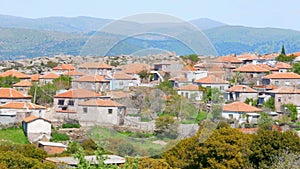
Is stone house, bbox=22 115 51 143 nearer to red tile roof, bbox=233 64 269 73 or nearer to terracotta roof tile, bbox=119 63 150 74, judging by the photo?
red tile roof, bbox=233 64 269 73

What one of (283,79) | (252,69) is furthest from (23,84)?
(283,79)

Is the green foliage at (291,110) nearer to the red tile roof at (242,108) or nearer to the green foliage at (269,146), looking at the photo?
the red tile roof at (242,108)

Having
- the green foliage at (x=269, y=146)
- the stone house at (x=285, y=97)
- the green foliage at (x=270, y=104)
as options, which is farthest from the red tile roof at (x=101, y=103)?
the stone house at (x=285, y=97)

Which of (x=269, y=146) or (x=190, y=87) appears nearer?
(x=190, y=87)

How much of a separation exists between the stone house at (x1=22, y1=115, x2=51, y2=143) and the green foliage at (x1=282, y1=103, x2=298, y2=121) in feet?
27.9

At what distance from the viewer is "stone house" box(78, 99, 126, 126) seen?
14.0ft

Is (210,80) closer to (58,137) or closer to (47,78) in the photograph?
(58,137)

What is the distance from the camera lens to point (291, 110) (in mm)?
22203

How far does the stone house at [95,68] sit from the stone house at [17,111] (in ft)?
52.1

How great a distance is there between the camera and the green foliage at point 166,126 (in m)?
4.39

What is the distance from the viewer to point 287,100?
75.5ft

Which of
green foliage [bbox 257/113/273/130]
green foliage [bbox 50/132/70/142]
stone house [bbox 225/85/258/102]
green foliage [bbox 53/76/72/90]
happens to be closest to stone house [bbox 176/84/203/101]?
green foliage [bbox 50/132/70/142]

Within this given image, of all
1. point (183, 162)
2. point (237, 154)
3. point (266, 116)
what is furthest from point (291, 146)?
point (266, 116)

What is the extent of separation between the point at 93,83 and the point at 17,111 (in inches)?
660
